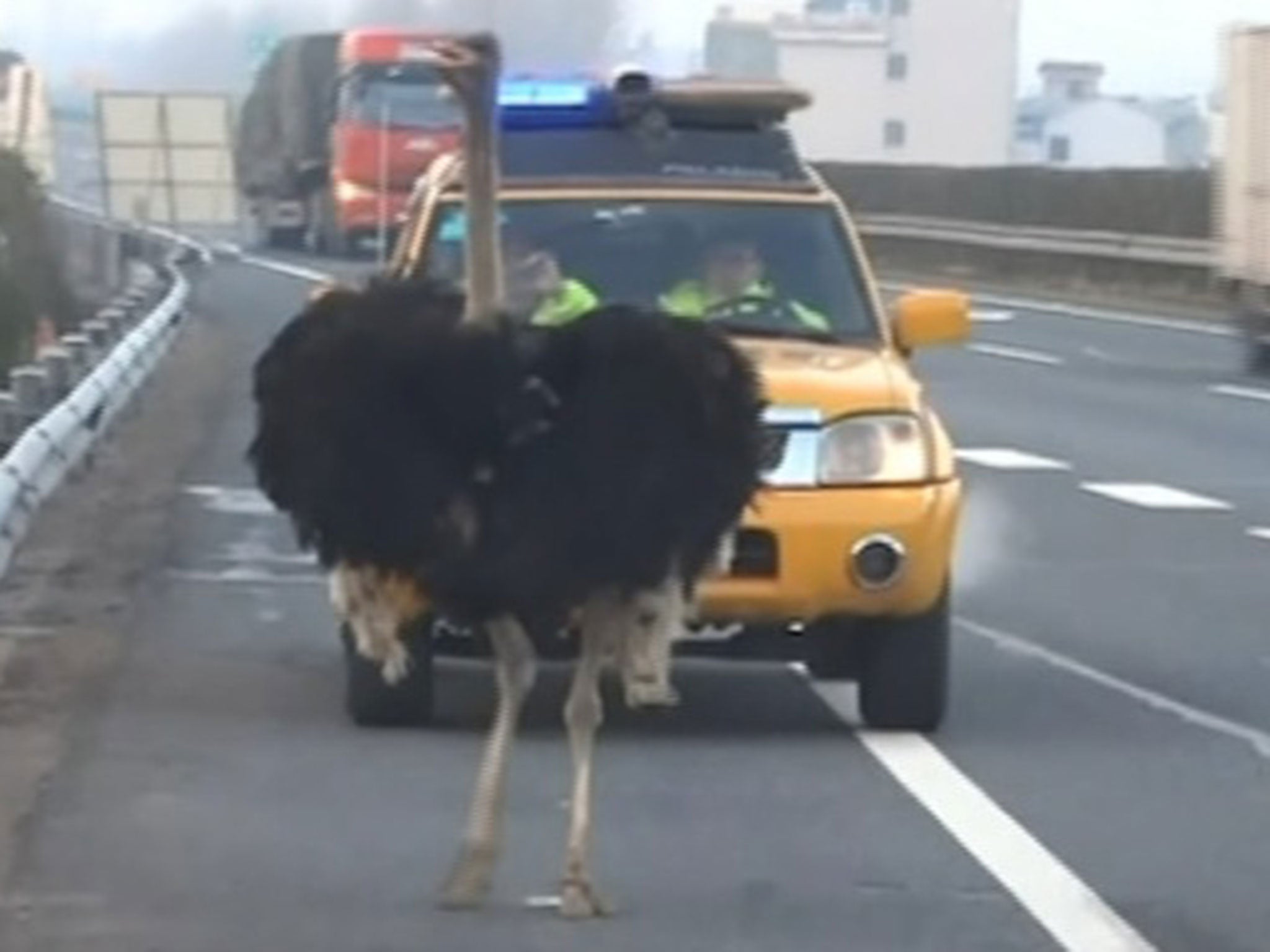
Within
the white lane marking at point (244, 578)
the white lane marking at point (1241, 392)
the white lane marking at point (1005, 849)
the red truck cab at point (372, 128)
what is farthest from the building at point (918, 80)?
the white lane marking at point (1005, 849)

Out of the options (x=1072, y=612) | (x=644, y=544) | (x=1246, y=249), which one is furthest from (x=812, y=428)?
(x=1246, y=249)

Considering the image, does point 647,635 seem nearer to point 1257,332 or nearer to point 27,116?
point 1257,332

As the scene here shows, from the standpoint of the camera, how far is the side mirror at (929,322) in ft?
47.2

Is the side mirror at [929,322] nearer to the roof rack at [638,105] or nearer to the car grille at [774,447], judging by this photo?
the car grille at [774,447]

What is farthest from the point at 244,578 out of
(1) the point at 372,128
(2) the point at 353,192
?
(2) the point at 353,192

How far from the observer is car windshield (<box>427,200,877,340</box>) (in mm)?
14531

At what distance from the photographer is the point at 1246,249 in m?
39.2

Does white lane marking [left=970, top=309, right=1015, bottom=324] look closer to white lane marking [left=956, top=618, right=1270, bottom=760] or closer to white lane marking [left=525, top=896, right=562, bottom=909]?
white lane marking [left=956, top=618, right=1270, bottom=760]

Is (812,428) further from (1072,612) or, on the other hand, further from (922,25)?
(922,25)

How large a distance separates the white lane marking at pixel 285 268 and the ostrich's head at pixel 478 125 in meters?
41.5

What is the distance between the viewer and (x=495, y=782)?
10.3m

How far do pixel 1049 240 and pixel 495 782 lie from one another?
1802 inches

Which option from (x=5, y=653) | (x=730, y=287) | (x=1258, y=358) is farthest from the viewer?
(x=1258, y=358)

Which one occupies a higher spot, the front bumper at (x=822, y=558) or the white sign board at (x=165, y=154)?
the front bumper at (x=822, y=558)
